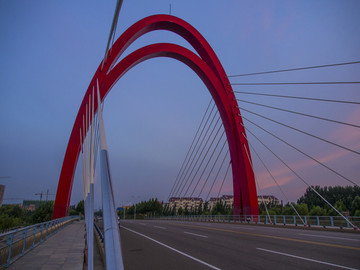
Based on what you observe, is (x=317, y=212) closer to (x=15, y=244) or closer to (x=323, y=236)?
(x=323, y=236)

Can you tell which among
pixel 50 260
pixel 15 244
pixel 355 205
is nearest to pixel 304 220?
pixel 50 260

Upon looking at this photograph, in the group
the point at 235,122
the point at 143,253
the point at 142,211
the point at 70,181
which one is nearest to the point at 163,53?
the point at 235,122

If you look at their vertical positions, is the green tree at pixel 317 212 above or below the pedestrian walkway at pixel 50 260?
below

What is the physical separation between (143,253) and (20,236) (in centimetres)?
362

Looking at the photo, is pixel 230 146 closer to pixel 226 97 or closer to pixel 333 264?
pixel 226 97

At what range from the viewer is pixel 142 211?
9506 centimetres

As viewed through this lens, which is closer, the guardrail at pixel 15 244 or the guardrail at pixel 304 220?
the guardrail at pixel 15 244

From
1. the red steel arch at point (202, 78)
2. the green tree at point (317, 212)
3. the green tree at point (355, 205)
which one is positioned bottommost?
the green tree at point (317, 212)

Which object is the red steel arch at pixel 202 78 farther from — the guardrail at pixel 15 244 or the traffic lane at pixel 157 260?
the traffic lane at pixel 157 260

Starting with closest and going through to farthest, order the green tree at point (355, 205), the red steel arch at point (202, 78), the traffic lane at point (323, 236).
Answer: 1. the traffic lane at point (323, 236)
2. the red steel arch at point (202, 78)
3. the green tree at point (355, 205)

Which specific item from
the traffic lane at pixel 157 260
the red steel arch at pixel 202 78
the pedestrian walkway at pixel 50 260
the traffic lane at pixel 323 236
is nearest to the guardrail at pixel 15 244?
the pedestrian walkway at pixel 50 260

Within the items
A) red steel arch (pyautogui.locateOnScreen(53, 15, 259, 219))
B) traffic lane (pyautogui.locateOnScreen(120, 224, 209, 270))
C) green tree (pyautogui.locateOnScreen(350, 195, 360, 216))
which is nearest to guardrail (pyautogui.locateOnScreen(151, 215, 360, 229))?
red steel arch (pyautogui.locateOnScreen(53, 15, 259, 219))

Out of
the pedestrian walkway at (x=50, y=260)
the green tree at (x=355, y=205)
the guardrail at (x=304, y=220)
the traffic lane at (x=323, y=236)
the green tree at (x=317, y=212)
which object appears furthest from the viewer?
the green tree at (x=317, y=212)

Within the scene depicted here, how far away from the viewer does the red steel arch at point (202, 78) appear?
766 inches
